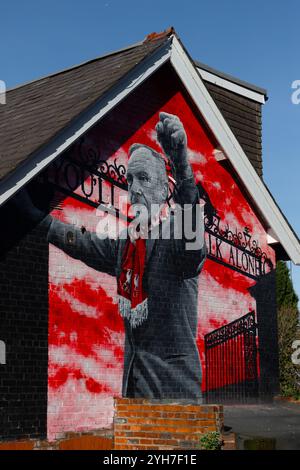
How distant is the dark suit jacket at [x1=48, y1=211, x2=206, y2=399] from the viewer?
12.4 metres

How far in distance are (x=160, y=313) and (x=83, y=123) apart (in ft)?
12.2

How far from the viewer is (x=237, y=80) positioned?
18.6 metres

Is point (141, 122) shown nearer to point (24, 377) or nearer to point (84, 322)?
point (84, 322)

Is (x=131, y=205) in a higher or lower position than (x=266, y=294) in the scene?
higher

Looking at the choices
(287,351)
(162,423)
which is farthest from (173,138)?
(287,351)

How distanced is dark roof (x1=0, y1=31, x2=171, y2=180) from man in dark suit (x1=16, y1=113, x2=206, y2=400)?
133cm

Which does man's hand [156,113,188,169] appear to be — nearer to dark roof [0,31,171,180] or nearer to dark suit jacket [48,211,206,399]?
dark suit jacket [48,211,206,399]

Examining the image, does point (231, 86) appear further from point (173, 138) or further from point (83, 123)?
point (83, 123)

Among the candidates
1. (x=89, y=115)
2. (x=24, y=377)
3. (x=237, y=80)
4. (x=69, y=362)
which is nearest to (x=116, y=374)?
(x=69, y=362)

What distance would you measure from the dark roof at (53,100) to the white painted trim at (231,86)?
339cm

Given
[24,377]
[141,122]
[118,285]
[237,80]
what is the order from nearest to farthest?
[24,377]
[118,285]
[141,122]
[237,80]

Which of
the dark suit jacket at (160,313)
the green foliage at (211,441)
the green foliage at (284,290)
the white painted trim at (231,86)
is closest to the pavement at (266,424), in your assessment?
the green foliage at (211,441)

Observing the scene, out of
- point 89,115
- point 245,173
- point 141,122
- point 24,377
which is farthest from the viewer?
point 245,173

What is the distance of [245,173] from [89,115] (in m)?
4.65
